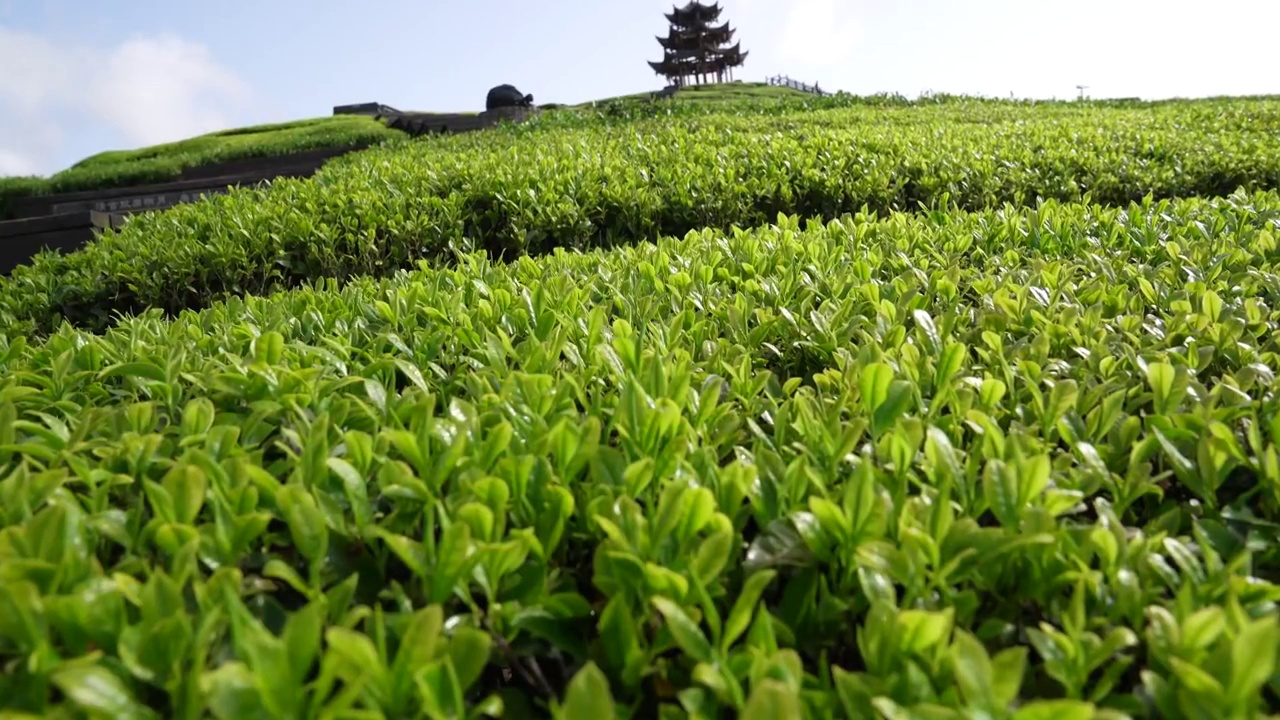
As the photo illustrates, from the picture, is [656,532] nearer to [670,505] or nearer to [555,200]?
[670,505]

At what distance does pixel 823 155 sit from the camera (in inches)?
227

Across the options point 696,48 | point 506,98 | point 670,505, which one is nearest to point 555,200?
point 670,505

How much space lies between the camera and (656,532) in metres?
1.06

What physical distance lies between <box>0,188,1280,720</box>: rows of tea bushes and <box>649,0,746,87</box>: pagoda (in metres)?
54.6

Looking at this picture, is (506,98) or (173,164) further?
(506,98)

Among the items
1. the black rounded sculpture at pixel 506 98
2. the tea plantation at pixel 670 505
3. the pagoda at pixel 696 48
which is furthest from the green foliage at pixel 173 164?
the pagoda at pixel 696 48

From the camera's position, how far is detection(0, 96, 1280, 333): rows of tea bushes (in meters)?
4.43

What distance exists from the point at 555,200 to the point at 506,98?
54.2 ft

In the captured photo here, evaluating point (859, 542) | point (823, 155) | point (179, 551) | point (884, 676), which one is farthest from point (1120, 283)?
point (823, 155)

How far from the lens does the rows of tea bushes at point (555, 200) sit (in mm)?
4426

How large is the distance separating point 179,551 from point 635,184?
4284mm

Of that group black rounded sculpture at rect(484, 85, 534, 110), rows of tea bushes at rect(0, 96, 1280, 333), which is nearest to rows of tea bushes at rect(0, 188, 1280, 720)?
rows of tea bushes at rect(0, 96, 1280, 333)

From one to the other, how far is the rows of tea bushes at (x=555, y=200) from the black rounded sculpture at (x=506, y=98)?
14224 millimetres

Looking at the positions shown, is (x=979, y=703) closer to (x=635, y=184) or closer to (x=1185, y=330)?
(x=1185, y=330)
